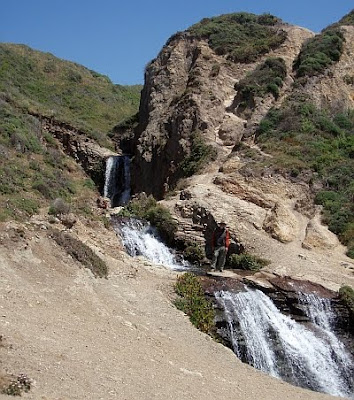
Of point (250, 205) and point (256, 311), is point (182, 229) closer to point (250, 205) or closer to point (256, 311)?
point (250, 205)

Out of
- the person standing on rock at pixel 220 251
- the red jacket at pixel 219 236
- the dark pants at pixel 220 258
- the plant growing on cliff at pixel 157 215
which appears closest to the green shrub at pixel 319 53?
the plant growing on cliff at pixel 157 215

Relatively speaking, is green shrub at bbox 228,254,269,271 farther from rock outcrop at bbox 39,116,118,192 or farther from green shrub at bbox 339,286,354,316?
rock outcrop at bbox 39,116,118,192

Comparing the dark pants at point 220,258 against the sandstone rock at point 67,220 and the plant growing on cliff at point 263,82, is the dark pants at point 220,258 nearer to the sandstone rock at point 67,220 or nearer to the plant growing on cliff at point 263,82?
the sandstone rock at point 67,220

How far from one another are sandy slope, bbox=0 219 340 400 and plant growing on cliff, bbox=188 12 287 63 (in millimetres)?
26588

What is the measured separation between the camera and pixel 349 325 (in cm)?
1666

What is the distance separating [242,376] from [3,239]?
293 inches

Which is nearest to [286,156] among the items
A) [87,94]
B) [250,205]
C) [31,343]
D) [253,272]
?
[250,205]

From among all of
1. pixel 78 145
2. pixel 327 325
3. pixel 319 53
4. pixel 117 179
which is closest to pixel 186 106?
pixel 117 179

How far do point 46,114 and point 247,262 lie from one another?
25.1 m

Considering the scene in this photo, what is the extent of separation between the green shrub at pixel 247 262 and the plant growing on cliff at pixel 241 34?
2203 cm

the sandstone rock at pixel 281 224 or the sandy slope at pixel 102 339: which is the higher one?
the sandstone rock at pixel 281 224

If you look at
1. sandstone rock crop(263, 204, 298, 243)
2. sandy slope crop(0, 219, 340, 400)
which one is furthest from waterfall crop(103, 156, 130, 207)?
sandy slope crop(0, 219, 340, 400)

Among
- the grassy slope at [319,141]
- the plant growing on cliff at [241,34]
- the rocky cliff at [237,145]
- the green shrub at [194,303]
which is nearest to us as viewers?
the green shrub at [194,303]

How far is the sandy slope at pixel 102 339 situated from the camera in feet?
29.3
